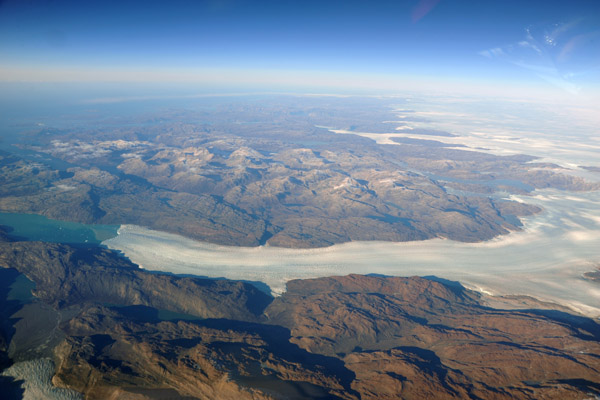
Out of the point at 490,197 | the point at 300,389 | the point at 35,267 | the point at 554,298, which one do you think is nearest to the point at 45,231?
the point at 35,267

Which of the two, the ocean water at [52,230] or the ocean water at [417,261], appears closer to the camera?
the ocean water at [417,261]

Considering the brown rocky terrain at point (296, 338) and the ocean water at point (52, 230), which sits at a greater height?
the brown rocky terrain at point (296, 338)

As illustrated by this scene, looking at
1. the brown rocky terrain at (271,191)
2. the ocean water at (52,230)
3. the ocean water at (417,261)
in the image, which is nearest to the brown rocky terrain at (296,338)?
the ocean water at (417,261)

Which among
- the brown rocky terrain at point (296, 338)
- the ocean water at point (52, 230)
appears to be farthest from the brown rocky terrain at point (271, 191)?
the brown rocky terrain at point (296, 338)

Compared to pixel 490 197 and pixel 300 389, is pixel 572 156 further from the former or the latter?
pixel 300 389

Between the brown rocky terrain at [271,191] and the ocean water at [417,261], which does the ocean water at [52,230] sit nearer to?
the brown rocky terrain at [271,191]

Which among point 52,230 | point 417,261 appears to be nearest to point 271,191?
point 417,261

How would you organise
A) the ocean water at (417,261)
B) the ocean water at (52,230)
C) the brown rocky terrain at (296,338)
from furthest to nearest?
the ocean water at (52,230) → the ocean water at (417,261) → the brown rocky terrain at (296,338)

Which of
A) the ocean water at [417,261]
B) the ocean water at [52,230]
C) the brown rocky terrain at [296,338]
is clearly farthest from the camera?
the ocean water at [52,230]
